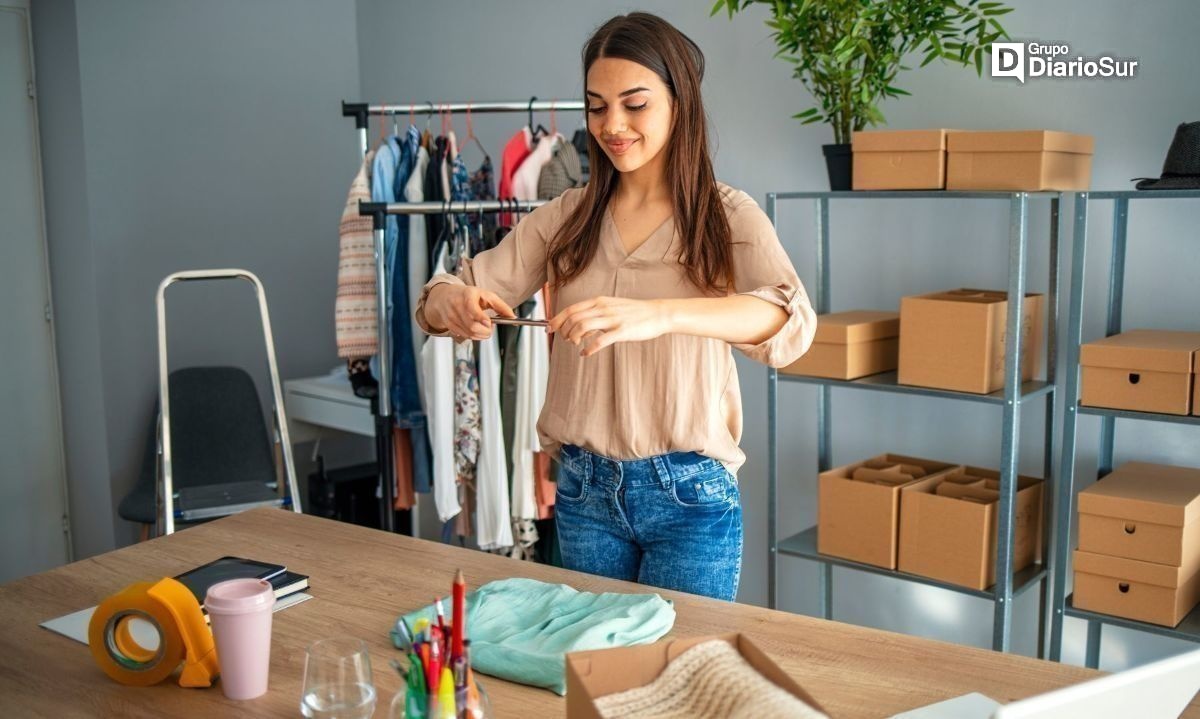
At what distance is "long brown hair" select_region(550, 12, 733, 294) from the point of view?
1.81 metres

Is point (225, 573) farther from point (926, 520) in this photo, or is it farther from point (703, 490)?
point (926, 520)

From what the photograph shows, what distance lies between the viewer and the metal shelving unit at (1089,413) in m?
2.45

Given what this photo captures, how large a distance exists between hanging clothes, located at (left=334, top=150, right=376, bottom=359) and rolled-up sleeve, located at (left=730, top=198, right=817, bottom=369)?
71.8 inches

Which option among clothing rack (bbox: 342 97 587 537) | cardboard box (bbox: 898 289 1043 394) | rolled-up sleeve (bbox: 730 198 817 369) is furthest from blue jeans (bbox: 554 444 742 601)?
clothing rack (bbox: 342 97 587 537)

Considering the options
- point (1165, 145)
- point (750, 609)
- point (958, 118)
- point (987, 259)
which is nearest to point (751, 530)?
point (987, 259)

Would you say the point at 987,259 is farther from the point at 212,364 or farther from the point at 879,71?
the point at 212,364

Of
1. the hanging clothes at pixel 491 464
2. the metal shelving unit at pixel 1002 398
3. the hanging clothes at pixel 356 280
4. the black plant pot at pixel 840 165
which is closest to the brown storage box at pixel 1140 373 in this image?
the metal shelving unit at pixel 1002 398

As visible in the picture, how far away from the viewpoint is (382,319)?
3262 mm

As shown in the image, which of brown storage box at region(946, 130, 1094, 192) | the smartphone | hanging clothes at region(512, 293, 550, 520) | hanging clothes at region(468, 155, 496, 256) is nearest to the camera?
the smartphone

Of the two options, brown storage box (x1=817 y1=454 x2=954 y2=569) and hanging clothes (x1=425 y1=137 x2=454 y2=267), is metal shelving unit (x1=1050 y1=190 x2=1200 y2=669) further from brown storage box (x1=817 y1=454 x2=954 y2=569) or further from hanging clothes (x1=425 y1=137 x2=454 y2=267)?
hanging clothes (x1=425 y1=137 x2=454 y2=267)

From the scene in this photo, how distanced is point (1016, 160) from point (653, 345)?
1.26 meters

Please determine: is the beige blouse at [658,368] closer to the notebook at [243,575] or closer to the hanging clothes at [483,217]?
the notebook at [243,575]

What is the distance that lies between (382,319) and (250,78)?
69.0 inches

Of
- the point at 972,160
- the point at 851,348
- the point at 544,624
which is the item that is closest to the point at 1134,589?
the point at 851,348
